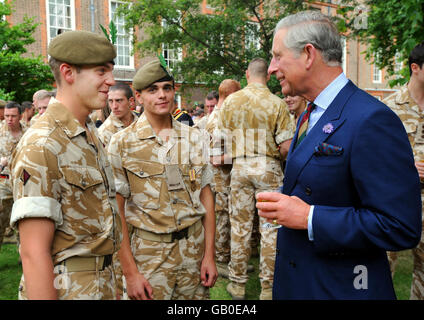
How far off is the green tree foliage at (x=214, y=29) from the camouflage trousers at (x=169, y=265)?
12.0 meters

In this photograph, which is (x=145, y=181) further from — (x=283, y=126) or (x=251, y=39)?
(x=251, y=39)

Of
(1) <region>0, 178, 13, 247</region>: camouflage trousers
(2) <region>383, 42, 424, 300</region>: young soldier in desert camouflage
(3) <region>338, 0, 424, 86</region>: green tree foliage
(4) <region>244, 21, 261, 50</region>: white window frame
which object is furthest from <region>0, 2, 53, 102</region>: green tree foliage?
(2) <region>383, 42, 424, 300</region>: young soldier in desert camouflage

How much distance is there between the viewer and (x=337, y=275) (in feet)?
5.38

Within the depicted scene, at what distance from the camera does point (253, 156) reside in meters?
4.30

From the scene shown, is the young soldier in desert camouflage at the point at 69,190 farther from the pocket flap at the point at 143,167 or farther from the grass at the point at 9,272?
the grass at the point at 9,272

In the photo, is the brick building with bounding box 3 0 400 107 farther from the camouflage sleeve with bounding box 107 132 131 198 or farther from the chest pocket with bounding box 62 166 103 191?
the chest pocket with bounding box 62 166 103 191

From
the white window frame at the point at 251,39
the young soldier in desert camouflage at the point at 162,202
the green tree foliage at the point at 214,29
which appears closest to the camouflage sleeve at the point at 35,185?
the young soldier in desert camouflage at the point at 162,202

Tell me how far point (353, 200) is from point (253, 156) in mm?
2710

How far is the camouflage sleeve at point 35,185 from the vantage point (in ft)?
5.04

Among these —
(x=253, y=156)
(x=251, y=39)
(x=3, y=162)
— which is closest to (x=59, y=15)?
(x=251, y=39)

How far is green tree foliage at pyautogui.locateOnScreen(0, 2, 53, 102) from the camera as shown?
13.8 metres

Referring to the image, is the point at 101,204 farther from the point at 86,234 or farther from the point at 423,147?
the point at 423,147
